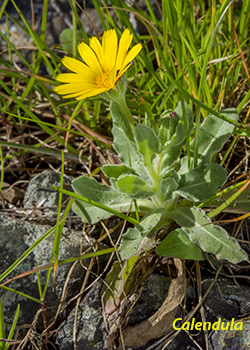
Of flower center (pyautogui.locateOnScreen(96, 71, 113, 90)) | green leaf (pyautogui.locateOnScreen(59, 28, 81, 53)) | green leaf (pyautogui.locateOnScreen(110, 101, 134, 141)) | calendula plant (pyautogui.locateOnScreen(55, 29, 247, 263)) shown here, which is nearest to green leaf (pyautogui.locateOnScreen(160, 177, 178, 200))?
calendula plant (pyautogui.locateOnScreen(55, 29, 247, 263))

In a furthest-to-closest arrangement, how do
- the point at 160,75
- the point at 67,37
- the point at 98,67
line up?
the point at 67,37, the point at 160,75, the point at 98,67

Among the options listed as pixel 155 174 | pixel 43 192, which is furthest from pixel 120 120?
pixel 43 192

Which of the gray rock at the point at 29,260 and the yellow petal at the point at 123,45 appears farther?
the gray rock at the point at 29,260

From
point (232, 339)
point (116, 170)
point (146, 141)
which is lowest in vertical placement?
point (232, 339)

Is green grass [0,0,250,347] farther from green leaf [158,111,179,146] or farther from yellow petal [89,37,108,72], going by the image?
yellow petal [89,37,108,72]

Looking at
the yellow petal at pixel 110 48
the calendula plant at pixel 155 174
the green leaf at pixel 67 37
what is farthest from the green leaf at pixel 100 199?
the green leaf at pixel 67 37

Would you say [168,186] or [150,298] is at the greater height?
[168,186]

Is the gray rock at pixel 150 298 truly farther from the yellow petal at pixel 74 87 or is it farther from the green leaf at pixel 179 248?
the yellow petal at pixel 74 87

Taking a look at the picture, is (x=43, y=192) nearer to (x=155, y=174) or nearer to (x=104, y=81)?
(x=155, y=174)
